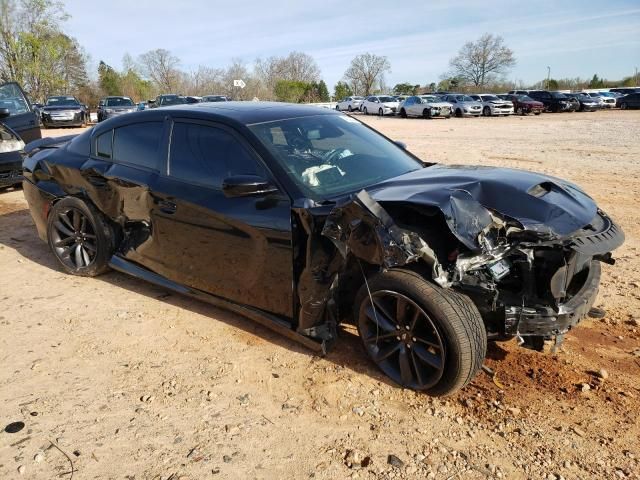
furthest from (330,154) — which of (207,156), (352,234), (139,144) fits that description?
(139,144)

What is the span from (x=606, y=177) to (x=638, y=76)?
81.6 m

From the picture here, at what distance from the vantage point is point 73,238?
4.79m

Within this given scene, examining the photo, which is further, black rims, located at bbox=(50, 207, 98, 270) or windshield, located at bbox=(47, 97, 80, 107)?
windshield, located at bbox=(47, 97, 80, 107)

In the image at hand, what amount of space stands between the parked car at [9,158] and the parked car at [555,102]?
111 feet

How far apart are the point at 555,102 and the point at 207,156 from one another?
35839mm

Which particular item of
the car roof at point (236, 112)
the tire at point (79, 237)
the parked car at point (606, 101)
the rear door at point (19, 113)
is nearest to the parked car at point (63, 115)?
the rear door at point (19, 113)

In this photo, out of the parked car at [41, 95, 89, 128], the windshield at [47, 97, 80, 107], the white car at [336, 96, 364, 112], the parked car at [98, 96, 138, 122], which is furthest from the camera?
the white car at [336, 96, 364, 112]

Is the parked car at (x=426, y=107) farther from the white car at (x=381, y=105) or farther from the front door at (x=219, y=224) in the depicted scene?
the front door at (x=219, y=224)

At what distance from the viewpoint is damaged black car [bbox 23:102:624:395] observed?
2730 millimetres

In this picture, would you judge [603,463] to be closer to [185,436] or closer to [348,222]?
[348,222]

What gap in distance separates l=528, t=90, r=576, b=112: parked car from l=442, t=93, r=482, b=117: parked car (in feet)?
21.5

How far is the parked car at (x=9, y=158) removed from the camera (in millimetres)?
8531

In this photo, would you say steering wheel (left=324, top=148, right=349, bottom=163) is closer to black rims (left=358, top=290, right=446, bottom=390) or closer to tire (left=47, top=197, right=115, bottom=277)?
black rims (left=358, top=290, right=446, bottom=390)

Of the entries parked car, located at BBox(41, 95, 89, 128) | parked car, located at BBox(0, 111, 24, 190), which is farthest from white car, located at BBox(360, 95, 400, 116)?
parked car, located at BBox(0, 111, 24, 190)
